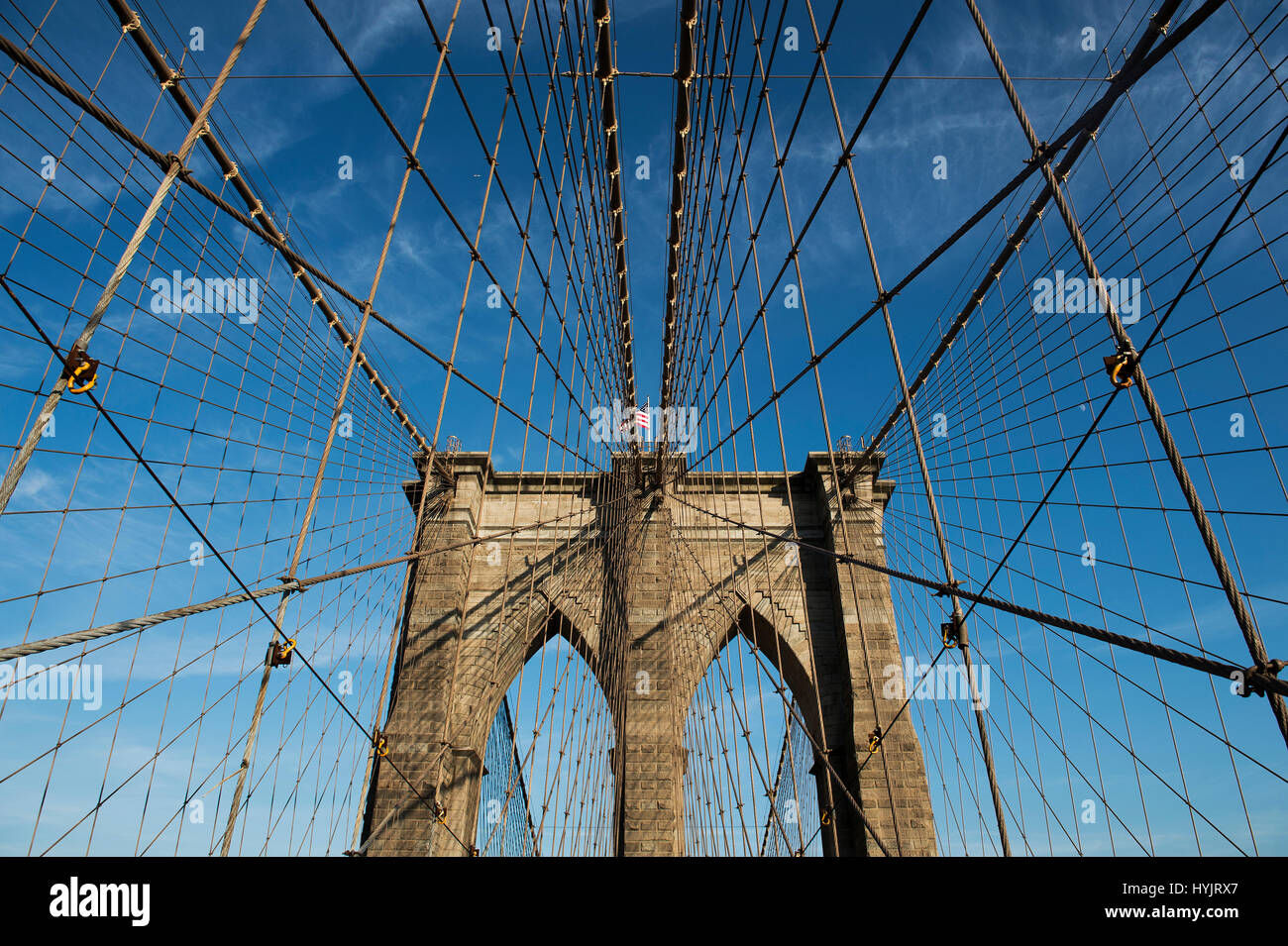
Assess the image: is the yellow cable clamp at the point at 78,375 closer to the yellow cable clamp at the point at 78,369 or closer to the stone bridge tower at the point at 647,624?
the yellow cable clamp at the point at 78,369

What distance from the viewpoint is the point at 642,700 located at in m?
10.7

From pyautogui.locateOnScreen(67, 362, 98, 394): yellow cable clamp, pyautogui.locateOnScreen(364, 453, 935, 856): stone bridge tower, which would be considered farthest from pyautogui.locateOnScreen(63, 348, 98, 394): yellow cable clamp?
pyautogui.locateOnScreen(364, 453, 935, 856): stone bridge tower

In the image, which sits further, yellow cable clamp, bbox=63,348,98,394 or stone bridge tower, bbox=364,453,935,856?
stone bridge tower, bbox=364,453,935,856

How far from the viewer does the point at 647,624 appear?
11.4 meters

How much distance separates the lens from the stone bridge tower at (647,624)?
9.66 meters

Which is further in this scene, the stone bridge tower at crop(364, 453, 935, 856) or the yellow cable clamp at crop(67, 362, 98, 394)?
the stone bridge tower at crop(364, 453, 935, 856)

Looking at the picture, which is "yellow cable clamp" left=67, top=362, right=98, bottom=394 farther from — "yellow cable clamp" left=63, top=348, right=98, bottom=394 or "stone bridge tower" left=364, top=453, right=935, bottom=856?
"stone bridge tower" left=364, top=453, right=935, bottom=856

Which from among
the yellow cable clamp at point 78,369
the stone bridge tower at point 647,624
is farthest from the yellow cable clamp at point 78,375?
the stone bridge tower at point 647,624

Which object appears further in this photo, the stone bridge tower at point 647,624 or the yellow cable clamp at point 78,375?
the stone bridge tower at point 647,624

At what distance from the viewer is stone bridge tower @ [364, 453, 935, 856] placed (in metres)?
Result: 9.66

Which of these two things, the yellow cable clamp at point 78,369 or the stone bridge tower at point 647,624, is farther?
the stone bridge tower at point 647,624
